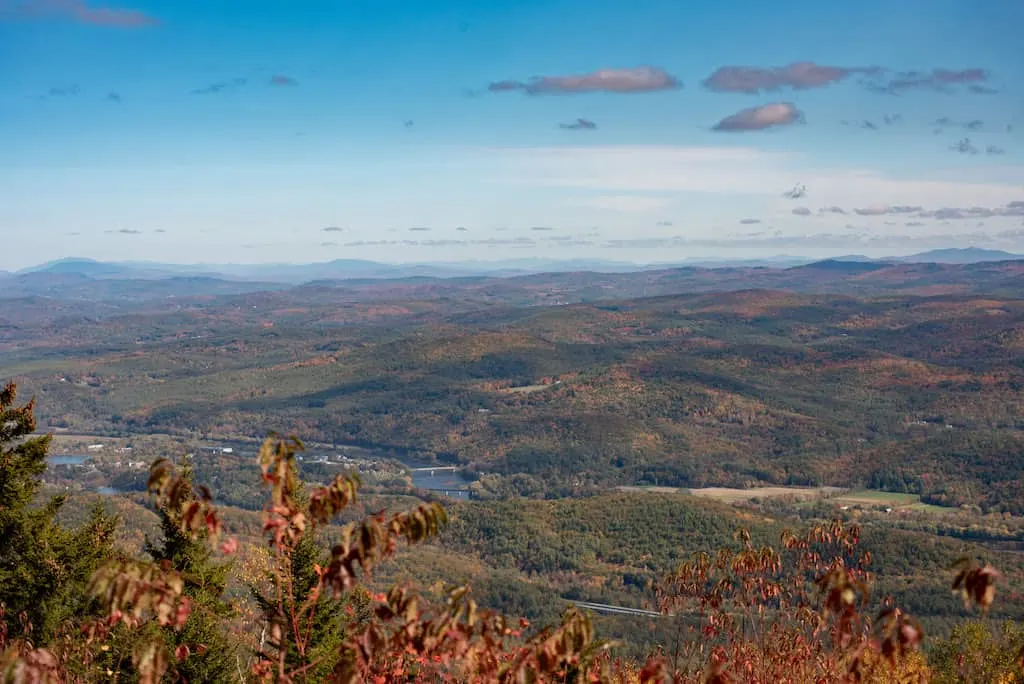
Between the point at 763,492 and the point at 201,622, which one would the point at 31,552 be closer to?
the point at 201,622

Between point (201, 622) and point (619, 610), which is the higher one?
point (201, 622)

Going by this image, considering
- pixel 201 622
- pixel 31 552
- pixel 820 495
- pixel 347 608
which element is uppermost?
pixel 31 552

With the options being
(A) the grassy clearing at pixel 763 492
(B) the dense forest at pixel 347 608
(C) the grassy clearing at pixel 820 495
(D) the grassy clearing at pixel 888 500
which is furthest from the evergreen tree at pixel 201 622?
(D) the grassy clearing at pixel 888 500

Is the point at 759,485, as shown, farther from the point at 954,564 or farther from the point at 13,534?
the point at 954,564

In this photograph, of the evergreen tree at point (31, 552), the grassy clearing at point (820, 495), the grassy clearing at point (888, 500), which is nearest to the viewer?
the evergreen tree at point (31, 552)

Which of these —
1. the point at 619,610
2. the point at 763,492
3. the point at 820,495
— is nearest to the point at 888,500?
the point at 820,495

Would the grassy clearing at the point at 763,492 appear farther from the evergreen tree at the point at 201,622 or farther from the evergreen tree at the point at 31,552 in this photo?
the evergreen tree at the point at 31,552

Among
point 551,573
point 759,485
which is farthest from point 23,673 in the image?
point 759,485

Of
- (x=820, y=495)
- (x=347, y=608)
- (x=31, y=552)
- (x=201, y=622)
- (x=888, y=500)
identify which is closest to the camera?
(x=201, y=622)
